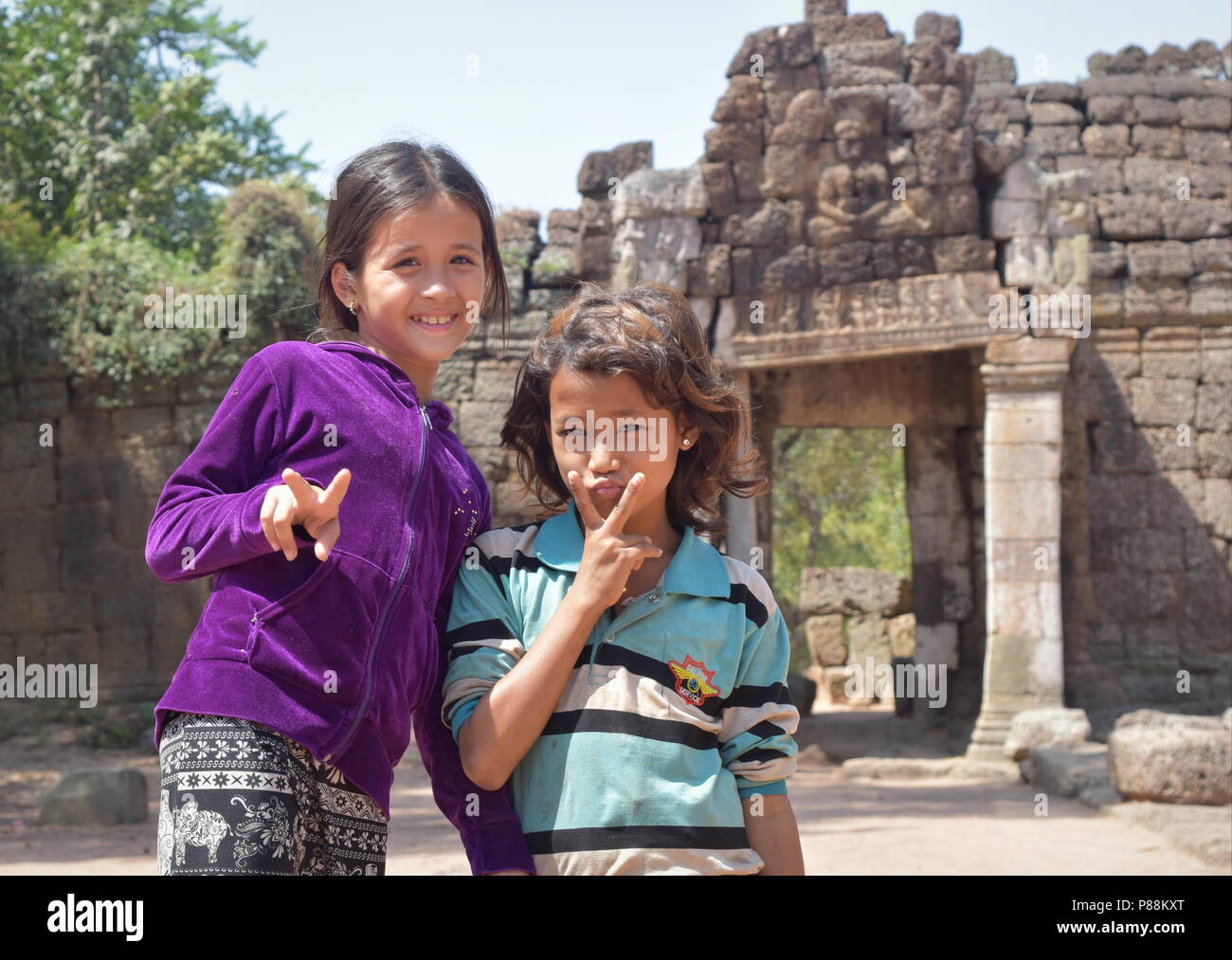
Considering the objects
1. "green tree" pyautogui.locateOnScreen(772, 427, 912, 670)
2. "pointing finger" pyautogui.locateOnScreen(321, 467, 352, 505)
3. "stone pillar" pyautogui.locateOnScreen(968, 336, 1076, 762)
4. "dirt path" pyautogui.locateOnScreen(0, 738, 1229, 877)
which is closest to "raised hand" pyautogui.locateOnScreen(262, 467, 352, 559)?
"pointing finger" pyautogui.locateOnScreen(321, 467, 352, 505)

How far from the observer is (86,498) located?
11.3 m

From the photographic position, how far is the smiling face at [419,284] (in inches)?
90.1

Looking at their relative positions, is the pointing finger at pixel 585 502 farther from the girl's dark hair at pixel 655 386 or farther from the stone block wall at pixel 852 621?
the stone block wall at pixel 852 621

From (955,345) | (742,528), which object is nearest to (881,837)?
(742,528)

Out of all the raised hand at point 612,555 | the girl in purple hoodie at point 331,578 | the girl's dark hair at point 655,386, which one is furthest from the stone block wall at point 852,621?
the raised hand at point 612,555

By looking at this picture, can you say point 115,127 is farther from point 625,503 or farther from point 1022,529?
point 625,503

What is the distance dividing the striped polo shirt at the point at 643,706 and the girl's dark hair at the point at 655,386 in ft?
0.65

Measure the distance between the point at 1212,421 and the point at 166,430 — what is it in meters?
9.01

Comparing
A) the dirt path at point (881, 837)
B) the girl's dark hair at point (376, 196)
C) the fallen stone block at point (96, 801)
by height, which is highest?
the girl's dark hair at point (376, 196)

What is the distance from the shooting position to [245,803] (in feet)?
6.19

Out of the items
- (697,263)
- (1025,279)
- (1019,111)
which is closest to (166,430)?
(697,263)

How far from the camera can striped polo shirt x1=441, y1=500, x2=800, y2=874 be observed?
1961 mm
